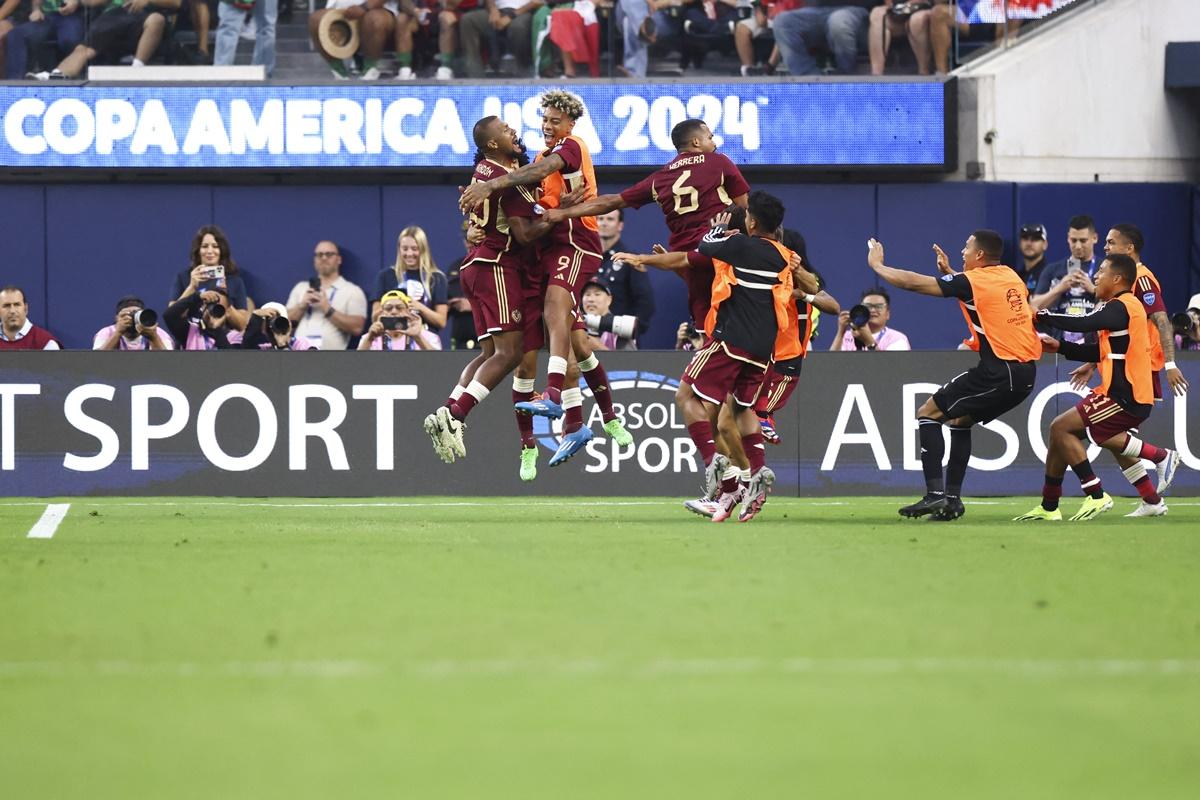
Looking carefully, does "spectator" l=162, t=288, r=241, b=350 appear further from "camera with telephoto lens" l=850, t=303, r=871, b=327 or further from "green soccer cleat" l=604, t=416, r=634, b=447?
"camera with telephoto lens" l=850, t=303, r=871, b=327

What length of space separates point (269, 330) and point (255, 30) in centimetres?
453

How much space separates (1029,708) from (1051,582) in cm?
302

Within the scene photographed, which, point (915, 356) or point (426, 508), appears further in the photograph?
point (915, 356)

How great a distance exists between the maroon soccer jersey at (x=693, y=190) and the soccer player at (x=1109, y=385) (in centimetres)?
236

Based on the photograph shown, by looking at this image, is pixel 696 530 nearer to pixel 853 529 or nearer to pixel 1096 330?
pixel 853 529

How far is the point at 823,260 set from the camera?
19828 mm

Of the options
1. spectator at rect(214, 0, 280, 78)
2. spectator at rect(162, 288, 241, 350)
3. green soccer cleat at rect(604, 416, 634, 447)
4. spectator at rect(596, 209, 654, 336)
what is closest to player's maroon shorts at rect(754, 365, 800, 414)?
green soccer cleat at rect(604, 416, 634, 447)

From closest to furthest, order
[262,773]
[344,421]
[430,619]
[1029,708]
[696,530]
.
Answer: [262,773] → [1029,708] → [430,619] → [696,530] → [344,421]

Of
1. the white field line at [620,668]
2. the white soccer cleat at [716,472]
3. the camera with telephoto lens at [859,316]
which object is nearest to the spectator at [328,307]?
the camera with telephoto lens at [859,316]

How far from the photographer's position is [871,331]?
1656 centimetres

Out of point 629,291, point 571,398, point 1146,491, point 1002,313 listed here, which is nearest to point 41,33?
point 629,291

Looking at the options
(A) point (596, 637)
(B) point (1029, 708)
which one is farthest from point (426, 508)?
(B) point (1029, 708)

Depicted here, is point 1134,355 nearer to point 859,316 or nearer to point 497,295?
point 859,316

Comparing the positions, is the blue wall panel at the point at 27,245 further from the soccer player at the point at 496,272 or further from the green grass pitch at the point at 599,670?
the green grass pitch at the point at 599,670
